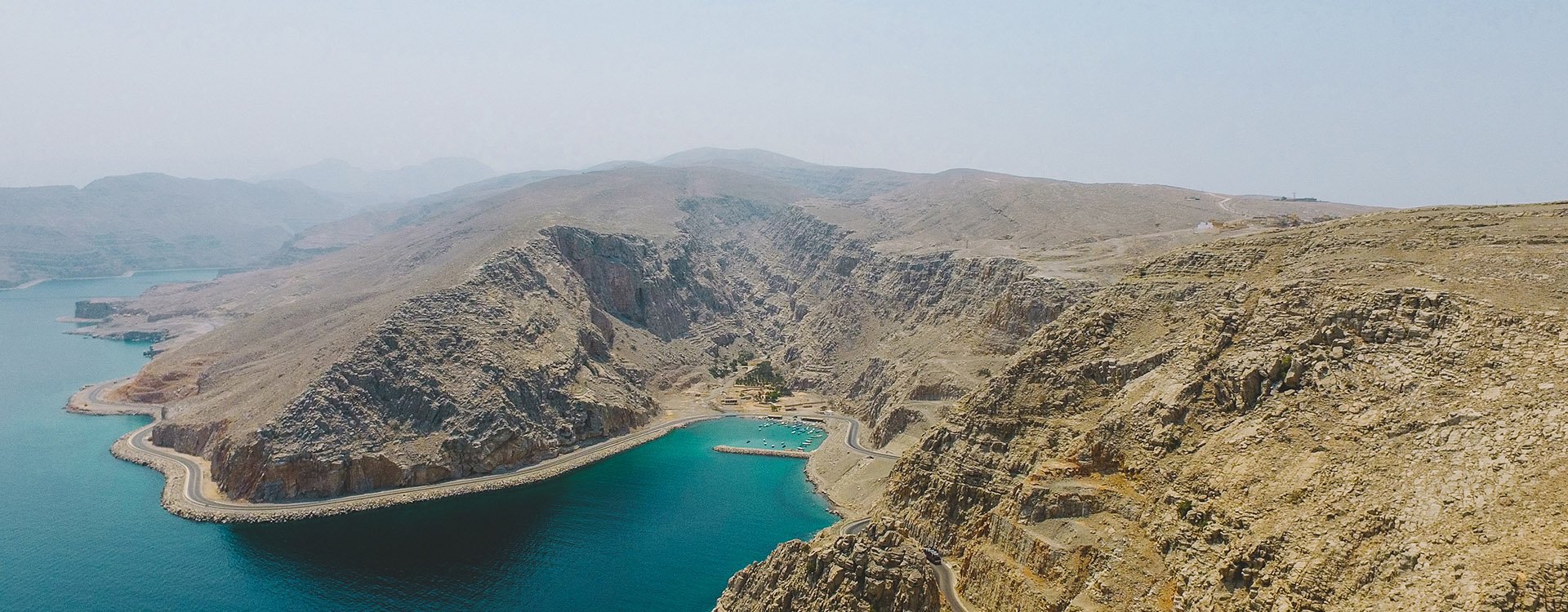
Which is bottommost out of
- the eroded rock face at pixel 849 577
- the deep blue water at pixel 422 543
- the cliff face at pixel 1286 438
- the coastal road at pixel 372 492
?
the deep blue water at pixel 422 543

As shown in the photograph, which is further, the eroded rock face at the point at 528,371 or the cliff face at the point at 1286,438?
the eroded rock face at the point at 528,371

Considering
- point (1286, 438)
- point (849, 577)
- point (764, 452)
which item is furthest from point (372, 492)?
point (1286, 438)

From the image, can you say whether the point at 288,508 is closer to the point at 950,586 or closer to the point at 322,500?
the point at 322,500

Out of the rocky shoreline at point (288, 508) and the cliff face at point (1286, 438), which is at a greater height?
the cliff face at point (1286, 438)

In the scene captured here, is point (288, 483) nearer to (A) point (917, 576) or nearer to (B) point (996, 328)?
(A) point (917, 576)

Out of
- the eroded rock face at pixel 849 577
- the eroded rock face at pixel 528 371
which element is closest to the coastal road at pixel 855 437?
the eroded rock face at pixel 528 371

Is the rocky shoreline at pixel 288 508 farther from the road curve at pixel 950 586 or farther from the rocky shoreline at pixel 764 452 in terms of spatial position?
the road curve at pixel 950 586
